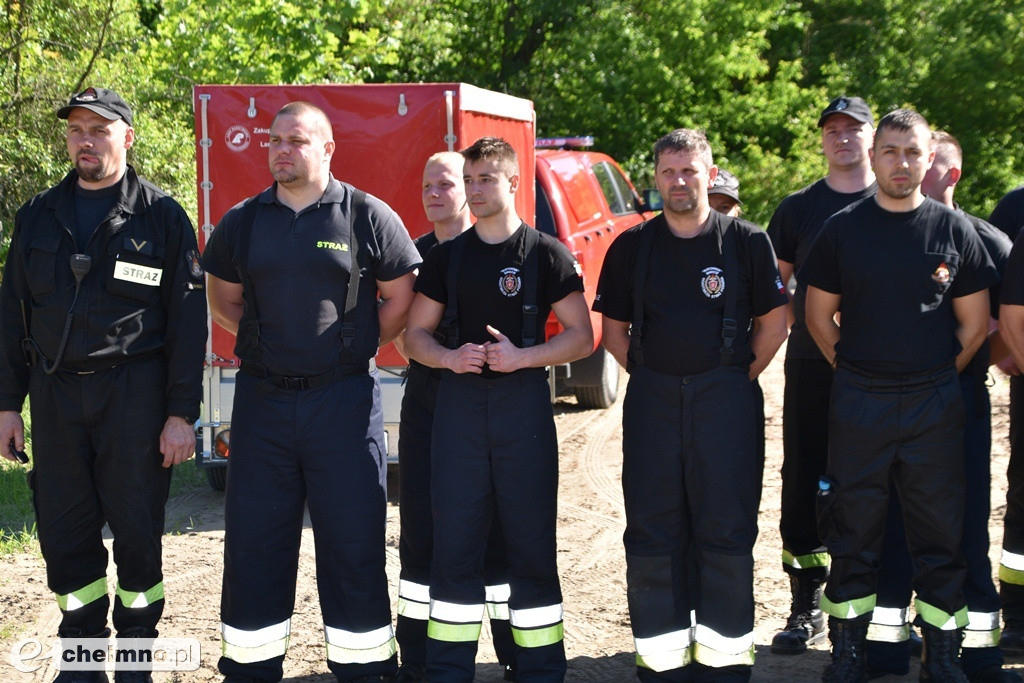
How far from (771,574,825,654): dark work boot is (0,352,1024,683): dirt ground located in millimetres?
58

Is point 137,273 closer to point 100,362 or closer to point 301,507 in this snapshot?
point 100,362

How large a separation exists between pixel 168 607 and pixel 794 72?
44.8 ft

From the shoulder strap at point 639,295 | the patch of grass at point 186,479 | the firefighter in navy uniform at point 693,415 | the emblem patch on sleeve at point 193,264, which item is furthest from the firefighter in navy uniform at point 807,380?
the patch of grass at point 186,479

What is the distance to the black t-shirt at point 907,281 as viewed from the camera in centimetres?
461

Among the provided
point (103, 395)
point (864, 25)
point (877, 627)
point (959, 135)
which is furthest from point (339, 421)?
point (864, 25)

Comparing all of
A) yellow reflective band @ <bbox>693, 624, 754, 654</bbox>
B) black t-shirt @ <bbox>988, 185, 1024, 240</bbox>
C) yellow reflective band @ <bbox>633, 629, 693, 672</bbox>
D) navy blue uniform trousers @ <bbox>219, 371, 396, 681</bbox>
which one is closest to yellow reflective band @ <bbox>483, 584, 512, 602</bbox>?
navy blue uniform trousers @ <bbox>219, 371, 396, 681</bbox>

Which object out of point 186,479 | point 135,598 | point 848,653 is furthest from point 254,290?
point 186,479

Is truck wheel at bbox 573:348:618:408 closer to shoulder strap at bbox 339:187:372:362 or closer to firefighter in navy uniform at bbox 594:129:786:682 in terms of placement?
firefighter in navy uniform at bbox 594:129:786:682

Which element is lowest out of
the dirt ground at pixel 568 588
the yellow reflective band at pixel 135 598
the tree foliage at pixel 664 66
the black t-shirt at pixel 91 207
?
the dirt ground at pixel 568 588

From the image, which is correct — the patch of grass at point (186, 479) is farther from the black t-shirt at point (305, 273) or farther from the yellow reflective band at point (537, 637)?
the yellow reflective band at point (537, 637)

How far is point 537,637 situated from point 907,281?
6.45 ft

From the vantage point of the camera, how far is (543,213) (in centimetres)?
958

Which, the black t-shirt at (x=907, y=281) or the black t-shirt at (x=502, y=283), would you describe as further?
the black t-shirt at (x=502, y=283)

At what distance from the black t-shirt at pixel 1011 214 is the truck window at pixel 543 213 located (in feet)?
14.8
